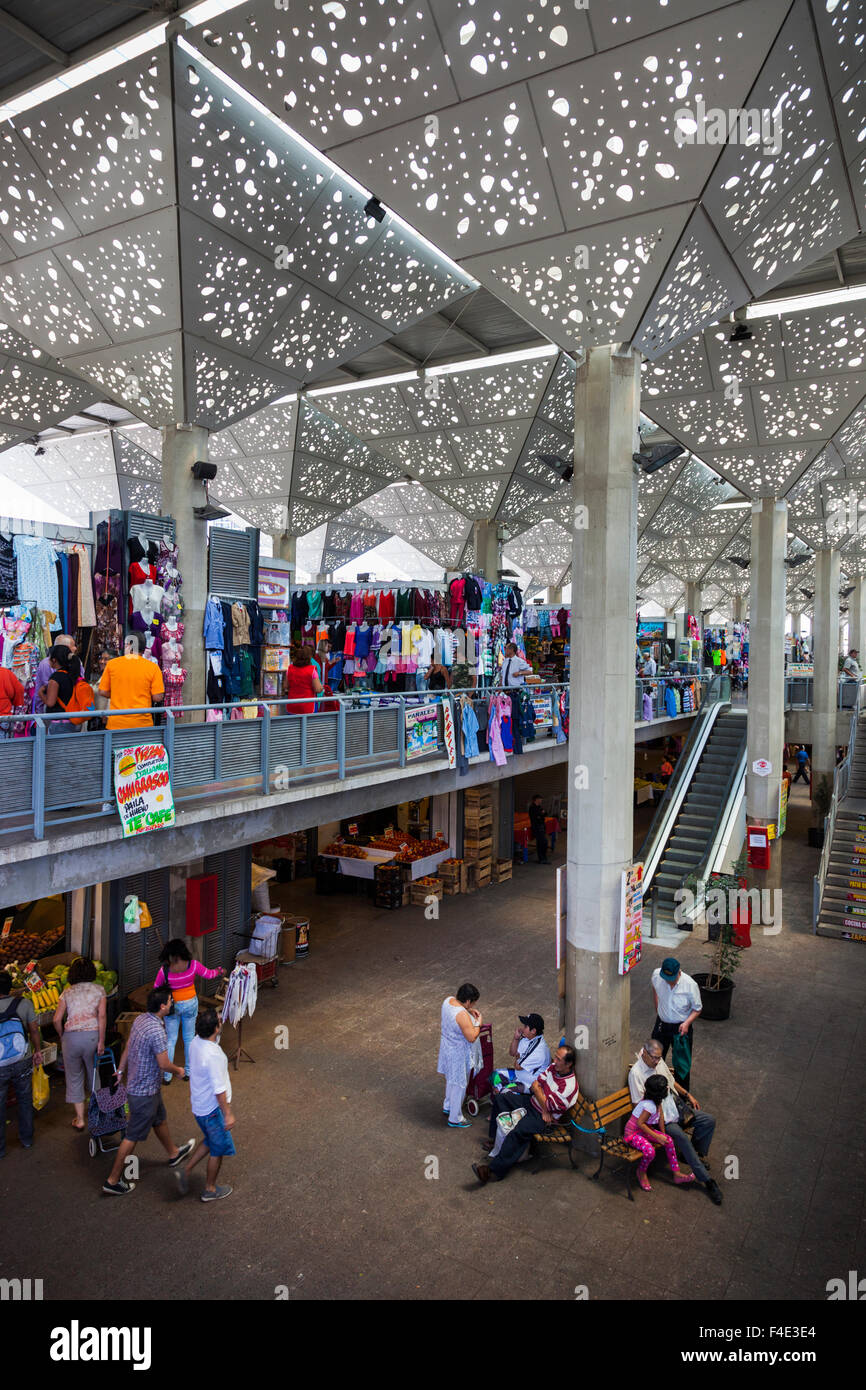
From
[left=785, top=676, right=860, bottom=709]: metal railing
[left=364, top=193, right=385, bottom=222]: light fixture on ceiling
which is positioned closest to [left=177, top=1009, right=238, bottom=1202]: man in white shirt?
[left=364, top=193, right=385, bottom=222]: light fixture on ceiling

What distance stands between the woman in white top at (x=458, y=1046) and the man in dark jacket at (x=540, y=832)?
1230 centimetres

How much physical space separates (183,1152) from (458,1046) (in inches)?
104

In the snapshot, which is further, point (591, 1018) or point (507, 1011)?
point (507, 1011)

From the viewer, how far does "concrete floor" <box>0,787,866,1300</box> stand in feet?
18.3

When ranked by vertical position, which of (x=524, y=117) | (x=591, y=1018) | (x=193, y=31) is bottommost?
(x=591, y=1018)

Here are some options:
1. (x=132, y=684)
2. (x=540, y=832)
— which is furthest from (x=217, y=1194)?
(x=540, y=832)

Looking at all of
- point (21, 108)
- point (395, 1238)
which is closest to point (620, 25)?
point (21, 108)

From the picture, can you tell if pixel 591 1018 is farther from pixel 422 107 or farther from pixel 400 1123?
pixel 422 107

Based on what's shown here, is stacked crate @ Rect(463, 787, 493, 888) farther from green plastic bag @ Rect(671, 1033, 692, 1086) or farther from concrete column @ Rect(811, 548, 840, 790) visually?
concrete column @ Rect(811, 548, 840, 790)

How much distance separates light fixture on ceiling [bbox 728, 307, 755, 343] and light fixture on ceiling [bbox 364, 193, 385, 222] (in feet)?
19.1

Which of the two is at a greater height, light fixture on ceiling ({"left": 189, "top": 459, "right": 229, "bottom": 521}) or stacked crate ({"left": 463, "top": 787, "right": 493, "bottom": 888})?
light fixture on ceiling ({"left": 189, "top": 459, "right": 229, "bottom": 521})

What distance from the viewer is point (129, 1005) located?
9.55m

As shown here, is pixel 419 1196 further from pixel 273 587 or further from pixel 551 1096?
pixel 273 587

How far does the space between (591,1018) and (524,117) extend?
818cm
